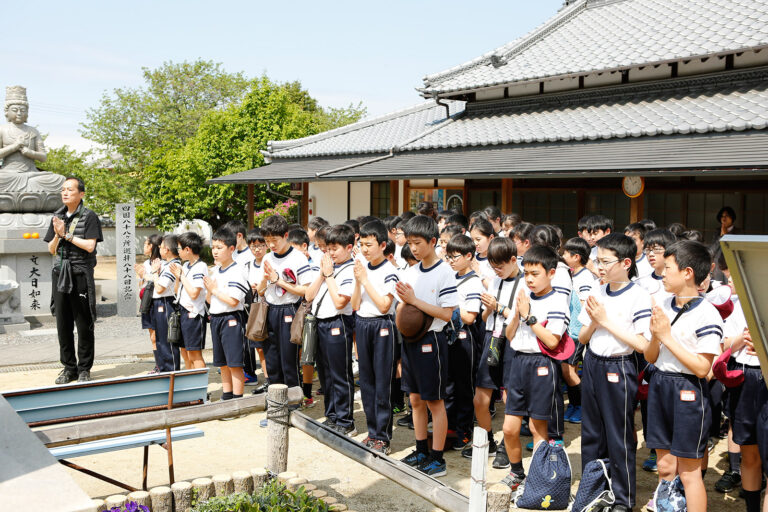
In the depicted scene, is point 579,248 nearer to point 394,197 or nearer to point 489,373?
point 489,373

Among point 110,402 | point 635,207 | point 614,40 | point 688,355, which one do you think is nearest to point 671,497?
point 688,355

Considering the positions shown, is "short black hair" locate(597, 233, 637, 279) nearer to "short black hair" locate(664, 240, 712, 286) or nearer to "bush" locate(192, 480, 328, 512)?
"short black hair" locate(664, 240, 712, 286)

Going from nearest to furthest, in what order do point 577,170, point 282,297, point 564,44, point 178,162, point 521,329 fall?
point 521,329
point 282,297
point 577,170
point 564,44
point 178,162

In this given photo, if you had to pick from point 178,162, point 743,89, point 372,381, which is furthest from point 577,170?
point 178,162

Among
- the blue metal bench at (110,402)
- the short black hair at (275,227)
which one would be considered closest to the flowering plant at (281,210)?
the short black hair at (275,227)

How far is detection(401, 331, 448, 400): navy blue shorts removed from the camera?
513 cm

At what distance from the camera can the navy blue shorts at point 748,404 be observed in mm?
4266

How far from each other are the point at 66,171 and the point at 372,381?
103ft

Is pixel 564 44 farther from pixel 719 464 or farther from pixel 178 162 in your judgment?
pixel 178 162

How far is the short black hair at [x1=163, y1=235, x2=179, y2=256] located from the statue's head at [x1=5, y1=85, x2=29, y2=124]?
7.90 meters

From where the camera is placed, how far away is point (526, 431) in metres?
6.36

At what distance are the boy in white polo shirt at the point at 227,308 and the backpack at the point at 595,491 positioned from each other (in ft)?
11.5

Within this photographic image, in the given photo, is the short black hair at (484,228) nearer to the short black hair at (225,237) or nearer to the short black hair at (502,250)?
the short black hair at (502,250)

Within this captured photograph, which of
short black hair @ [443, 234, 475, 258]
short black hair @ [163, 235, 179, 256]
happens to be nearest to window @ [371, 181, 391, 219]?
short black hair @ [163, 235, 179, 256]
